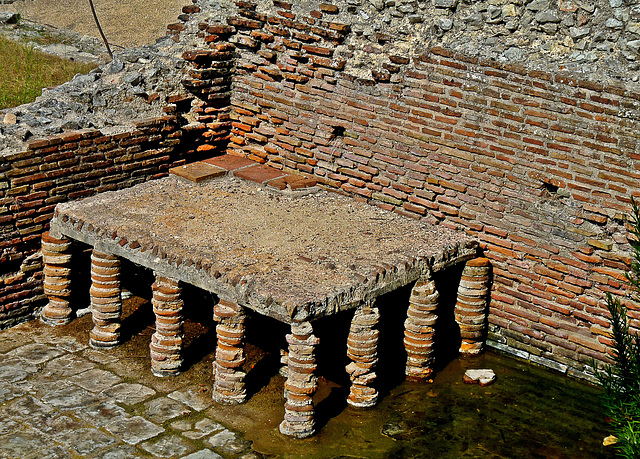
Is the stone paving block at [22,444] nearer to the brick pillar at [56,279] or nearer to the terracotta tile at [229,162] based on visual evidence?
the brick pillar at [56,279]

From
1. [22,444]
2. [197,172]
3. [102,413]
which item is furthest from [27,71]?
[22,444]

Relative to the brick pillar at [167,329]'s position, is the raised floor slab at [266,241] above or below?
above

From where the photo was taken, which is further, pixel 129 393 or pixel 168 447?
pixel 129 393

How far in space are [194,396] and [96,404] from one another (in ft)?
2.49

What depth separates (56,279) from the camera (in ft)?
25.3

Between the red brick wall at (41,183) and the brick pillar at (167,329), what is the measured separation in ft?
4.78

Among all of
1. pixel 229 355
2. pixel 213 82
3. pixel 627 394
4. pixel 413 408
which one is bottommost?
pixel 413 408

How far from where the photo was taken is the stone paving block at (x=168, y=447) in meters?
6.17

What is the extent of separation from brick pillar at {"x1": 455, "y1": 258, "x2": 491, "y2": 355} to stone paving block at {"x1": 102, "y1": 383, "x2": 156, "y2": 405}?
2.71 meters

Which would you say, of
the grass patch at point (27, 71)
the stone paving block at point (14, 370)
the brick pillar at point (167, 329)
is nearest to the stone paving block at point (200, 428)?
the brick pillar at point (167, 329)

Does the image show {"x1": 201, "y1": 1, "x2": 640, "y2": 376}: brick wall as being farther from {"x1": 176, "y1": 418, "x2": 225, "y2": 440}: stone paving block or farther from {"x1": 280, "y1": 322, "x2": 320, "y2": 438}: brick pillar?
{"x1": 176, "y1": 418, "x2": 225, "y2": 440}: stone paving block

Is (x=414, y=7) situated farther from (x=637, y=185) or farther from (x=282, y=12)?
(x=637, y=185)

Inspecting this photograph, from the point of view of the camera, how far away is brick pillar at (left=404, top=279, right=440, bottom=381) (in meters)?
7.00

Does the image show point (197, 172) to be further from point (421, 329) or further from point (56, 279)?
point (421, 329)
